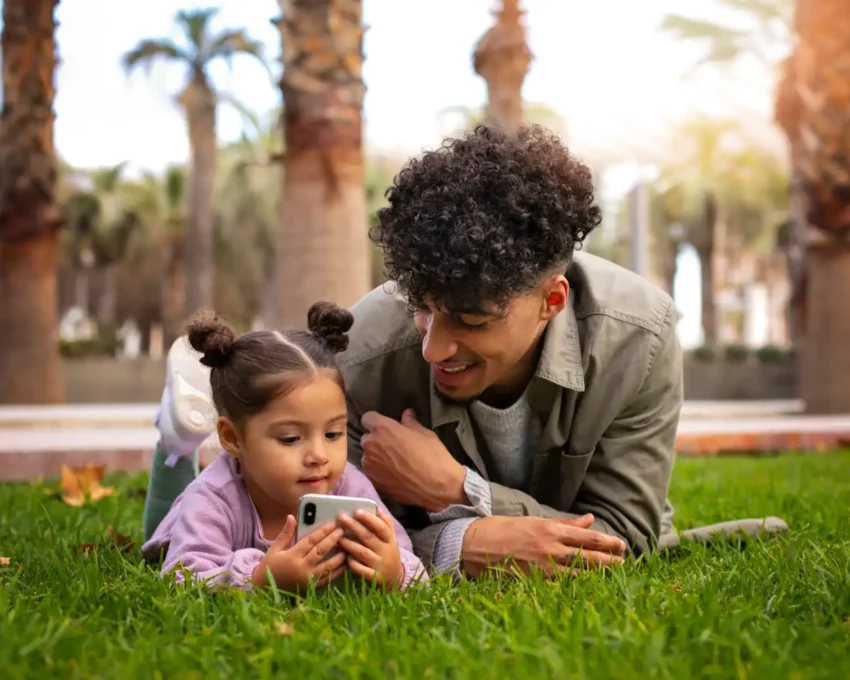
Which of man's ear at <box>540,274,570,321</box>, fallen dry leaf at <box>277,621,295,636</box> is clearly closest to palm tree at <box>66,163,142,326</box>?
man's ear at <box>540,274,570,321</box>

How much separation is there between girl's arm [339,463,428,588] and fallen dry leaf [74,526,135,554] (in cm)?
85

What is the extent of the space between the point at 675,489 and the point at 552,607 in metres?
3.06

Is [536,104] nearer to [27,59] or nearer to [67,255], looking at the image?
[67,255]

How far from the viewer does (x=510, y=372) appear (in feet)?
10.8

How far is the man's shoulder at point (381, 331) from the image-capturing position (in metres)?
3.41

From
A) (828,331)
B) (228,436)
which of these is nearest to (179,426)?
(228,436)

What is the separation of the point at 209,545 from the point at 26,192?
422 inches

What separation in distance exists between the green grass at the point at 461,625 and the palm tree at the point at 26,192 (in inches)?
392

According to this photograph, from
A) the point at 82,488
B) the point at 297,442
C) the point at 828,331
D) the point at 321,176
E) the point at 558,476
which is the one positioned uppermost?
the point at 321,176

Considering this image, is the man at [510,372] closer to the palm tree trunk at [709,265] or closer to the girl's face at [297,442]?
the girl's face at [297,442]

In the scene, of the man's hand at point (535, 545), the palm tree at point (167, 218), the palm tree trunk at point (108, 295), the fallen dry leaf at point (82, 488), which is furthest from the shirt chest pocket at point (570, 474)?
the palm tree trunk at point (108, 295)

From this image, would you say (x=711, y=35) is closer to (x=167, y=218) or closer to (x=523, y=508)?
(x=167, y=218)

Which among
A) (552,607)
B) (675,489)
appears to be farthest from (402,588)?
(675,489)

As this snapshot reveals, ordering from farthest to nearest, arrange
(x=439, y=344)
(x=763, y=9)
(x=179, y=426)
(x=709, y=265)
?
(x=709, y=265)
(x=763, y=9)
(x=179, y=426)
(x=439, y=344)
